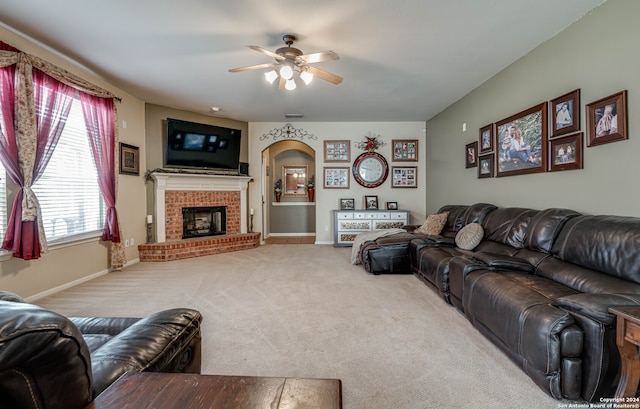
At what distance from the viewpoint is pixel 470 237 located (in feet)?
11.1

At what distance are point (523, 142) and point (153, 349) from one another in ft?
13.0

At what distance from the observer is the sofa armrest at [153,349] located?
3.10 feet

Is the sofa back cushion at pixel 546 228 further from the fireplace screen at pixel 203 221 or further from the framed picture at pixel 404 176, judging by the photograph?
the fireplace screen at pixel 203 221

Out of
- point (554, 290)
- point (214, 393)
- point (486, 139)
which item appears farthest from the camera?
point (486, 139)

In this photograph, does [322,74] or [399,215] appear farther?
[399,215]

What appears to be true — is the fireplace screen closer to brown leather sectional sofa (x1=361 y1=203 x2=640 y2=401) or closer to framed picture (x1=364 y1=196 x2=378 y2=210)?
framed picture (x1=364 y1=196 x2=378 y2=210)

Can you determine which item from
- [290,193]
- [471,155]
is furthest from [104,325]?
[290,193]

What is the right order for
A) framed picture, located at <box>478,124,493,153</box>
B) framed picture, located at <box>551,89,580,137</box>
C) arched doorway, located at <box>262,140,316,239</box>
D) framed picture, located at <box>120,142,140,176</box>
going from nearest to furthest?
framed picture, located at <box>551,89,580,137</box>, framed picture, located at <box>478,124,493,153</box>, framed picture, located at <box>120,142,140,176</box>, arched doorway, located at <box>262,140,316,239</box>

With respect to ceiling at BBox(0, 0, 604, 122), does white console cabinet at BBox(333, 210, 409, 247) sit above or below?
below

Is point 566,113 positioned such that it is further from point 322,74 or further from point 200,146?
point 200,146

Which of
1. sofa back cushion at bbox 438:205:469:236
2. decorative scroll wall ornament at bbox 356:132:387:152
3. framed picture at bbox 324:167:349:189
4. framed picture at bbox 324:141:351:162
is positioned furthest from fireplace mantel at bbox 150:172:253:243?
sofa back cushion at bbox 438:205:469:236

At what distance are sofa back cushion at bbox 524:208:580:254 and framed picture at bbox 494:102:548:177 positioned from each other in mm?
688

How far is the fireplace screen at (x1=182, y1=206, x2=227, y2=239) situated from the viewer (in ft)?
18.0

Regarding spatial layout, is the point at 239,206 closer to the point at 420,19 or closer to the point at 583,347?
the point at 420,19
